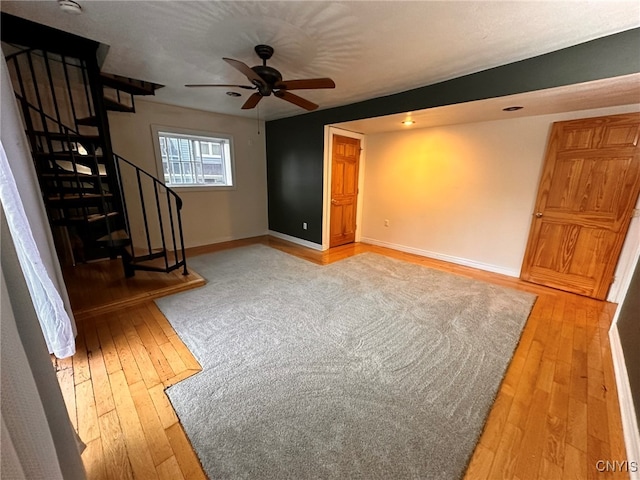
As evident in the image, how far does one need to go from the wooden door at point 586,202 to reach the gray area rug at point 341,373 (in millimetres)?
704

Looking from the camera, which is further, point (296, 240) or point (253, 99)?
point (296, 240)

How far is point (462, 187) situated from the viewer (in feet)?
12.4

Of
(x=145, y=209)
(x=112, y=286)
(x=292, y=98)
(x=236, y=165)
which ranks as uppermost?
(x=292, y=98)

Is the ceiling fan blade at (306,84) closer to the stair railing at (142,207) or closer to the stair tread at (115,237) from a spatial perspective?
the stair railing at (142,207)

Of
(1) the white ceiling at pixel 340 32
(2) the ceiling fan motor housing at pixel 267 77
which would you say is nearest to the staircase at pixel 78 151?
(1) the white ceiling at pixel 340 32

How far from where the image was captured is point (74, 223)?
2.55m

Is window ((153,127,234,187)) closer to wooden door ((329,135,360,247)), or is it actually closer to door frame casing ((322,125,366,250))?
door frame casing ((322,125,366,250))

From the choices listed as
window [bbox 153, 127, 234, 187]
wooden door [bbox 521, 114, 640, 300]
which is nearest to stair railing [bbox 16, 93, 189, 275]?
window [bbox 153, 127, 234, 187]

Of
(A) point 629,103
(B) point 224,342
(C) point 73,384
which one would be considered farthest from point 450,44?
(C) point 73,384

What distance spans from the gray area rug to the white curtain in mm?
746

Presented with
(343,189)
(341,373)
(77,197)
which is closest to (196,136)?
(77,197)

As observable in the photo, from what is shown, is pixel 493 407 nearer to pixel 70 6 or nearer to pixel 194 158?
pixel 70 6

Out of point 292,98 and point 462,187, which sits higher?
point 292,98

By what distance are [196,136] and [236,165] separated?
0.85 m
